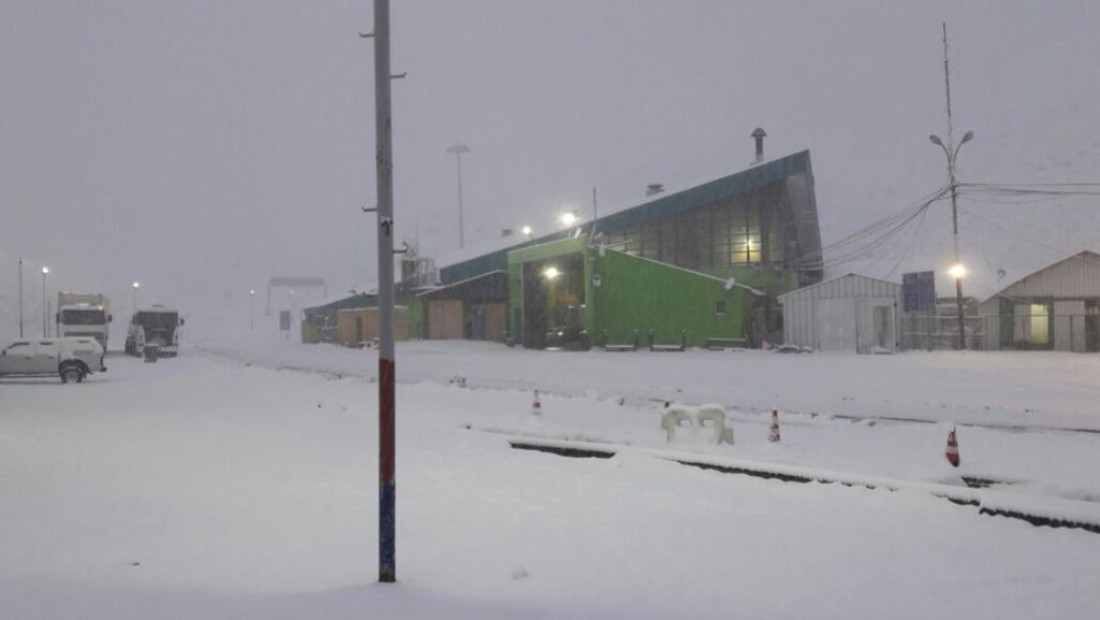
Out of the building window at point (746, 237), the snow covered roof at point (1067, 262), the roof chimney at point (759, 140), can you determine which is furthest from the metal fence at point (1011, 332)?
the roof chimney at point (759, 140)

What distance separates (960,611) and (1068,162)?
17524cm

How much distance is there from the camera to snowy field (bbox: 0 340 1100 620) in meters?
5.68

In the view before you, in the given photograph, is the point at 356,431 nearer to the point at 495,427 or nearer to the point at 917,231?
the point at 495,427

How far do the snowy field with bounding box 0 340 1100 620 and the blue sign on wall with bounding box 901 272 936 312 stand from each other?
18383mm

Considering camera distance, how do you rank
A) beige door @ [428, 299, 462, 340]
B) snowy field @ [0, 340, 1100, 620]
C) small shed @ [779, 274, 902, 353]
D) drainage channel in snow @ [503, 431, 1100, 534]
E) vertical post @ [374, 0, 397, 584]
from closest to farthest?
vertical post @ [374, 0, 397, 584]
snowy field @ [0, 340, 1100, 620]
drainage channel in snow @ [503, 431, 1100, 534]
small shed @ [779, 274, 902, 353]
beige door @ [428, 299, 462, 340]

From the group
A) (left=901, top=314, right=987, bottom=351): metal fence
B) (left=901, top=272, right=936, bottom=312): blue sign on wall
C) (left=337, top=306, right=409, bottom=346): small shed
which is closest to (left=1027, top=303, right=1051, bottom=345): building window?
(left=901, top=314, right=987, bottom=351): metal fence

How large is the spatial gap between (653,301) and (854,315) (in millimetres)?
9602

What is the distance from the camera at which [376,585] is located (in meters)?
5.66

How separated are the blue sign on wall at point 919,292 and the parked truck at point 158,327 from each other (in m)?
40.6

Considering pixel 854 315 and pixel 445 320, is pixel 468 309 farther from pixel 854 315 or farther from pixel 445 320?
pixel 854 315

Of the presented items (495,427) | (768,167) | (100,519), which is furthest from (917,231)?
(100,519)

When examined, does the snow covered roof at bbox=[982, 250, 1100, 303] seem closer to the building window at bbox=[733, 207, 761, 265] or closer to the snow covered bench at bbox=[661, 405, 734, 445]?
the building window at bbox=[733, 207, 761, 265]

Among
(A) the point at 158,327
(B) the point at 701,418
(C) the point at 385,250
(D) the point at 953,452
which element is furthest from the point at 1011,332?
(A) the point at 158,327

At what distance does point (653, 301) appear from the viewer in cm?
3866
